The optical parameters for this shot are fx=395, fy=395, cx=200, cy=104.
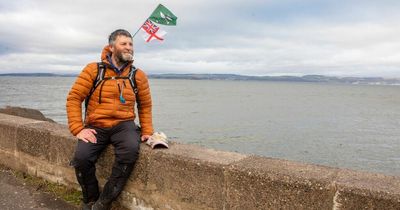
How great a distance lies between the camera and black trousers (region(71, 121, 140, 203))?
4.08 m

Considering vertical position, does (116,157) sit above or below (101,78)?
below

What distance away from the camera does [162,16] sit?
693 centimetres

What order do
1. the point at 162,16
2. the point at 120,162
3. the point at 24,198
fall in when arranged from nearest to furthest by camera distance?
the point at 120,162
the point at 24,198
the point at 162,16

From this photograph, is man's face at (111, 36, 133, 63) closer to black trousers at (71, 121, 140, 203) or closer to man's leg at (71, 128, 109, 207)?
black trousers at (71, 121, 140, 203)

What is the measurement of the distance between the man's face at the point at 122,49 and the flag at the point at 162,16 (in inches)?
101

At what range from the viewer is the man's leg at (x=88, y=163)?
4.11m

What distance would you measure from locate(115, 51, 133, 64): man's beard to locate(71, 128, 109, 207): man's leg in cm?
78

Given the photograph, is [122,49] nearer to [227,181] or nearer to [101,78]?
[101,78]

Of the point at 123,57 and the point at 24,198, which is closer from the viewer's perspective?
the point at 123,57

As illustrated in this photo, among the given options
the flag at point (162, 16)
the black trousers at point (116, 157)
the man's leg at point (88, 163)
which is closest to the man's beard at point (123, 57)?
the black trousers at point (116, 157)

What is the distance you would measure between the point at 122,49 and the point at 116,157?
1144mm

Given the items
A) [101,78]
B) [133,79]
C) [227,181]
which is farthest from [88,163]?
[227,181]

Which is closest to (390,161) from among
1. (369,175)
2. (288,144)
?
(288,144)

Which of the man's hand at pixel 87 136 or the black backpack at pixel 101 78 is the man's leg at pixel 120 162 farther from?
the black backpack at pixel 101 78
